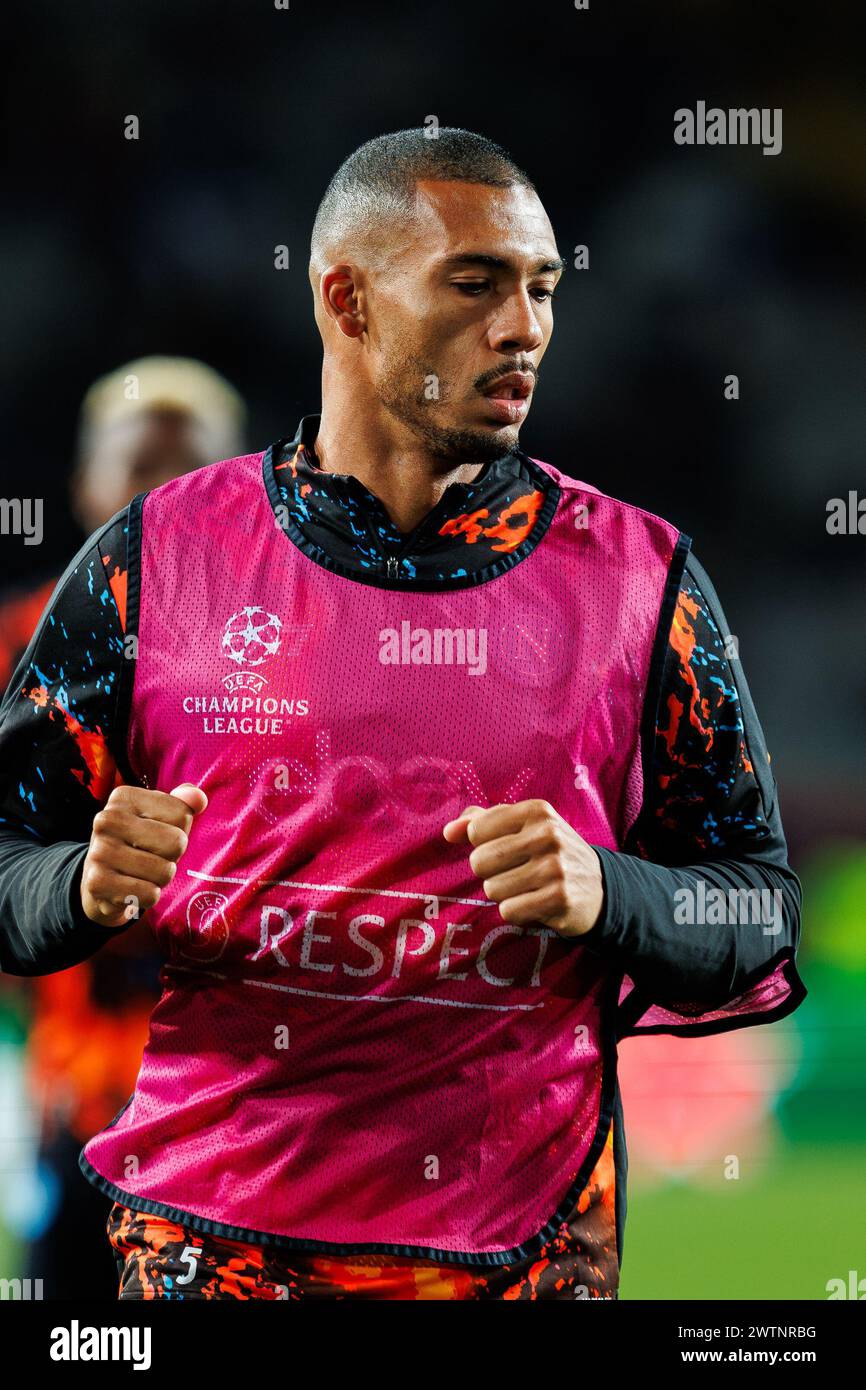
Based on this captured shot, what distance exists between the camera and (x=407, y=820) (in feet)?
4.22

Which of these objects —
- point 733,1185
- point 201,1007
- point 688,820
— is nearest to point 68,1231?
point 201,1007

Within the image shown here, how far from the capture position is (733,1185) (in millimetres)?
3398

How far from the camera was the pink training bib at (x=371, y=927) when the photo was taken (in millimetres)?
1269

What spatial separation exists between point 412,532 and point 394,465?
64 millimetres

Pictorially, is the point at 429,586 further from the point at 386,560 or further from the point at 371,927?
the point at 371,927

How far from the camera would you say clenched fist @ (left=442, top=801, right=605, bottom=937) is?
44.1 inches

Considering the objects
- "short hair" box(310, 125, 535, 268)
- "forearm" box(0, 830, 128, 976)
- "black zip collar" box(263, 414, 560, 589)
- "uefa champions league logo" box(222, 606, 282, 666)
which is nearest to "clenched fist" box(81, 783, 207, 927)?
"forearm" box(0, 830, 128, 976)

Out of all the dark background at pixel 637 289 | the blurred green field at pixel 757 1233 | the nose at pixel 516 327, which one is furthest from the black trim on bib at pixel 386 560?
the dark background at pixel 637 289

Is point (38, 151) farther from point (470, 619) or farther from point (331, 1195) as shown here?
point (331, 1195)

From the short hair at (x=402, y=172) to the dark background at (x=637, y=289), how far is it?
6.06 ft

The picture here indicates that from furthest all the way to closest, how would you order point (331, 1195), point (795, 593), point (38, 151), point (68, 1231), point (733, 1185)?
point (795, 593)
point (38, 151)
point (733, 1185)
point (68, 1231)
point (331, 1195)

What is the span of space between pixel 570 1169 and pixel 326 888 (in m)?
0.30

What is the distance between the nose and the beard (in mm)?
62

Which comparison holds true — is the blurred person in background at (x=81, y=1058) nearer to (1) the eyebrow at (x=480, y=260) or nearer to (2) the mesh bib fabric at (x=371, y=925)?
(2) the mesh bib fabric at (x=371, y=925)
